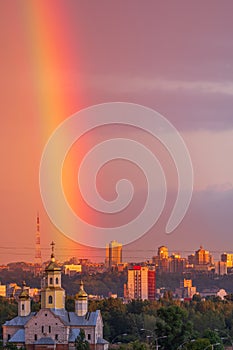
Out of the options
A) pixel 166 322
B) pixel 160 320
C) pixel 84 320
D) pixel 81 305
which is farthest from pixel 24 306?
pixel 166 322

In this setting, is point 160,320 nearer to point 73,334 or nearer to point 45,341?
point 73,334

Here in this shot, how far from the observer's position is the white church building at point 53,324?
8356 cm

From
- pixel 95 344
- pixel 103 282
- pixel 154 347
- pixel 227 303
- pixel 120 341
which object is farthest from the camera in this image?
pixel 103 282

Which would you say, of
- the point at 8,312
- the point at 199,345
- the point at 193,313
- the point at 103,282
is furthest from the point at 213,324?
the point at 103,282

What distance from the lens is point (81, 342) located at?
79.4m

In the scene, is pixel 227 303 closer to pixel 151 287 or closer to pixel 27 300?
pixel 27 300

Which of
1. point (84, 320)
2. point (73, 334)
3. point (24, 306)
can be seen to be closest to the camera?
point (73, 334)

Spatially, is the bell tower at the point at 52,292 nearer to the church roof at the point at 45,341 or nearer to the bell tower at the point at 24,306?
the bell tower at the point at 24,306

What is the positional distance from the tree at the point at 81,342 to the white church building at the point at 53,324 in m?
1.00

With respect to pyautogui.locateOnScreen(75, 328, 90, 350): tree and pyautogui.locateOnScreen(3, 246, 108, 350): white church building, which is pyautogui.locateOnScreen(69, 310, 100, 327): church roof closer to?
pyautogui.locateOnScreen(3, 246, 108, 350): white church building

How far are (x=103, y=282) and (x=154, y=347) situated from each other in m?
121

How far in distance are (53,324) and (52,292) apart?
7.86 ft

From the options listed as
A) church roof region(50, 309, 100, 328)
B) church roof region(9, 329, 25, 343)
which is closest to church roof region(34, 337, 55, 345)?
church roof region(9, 329, 25, 343)

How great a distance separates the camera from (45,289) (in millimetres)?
86500
